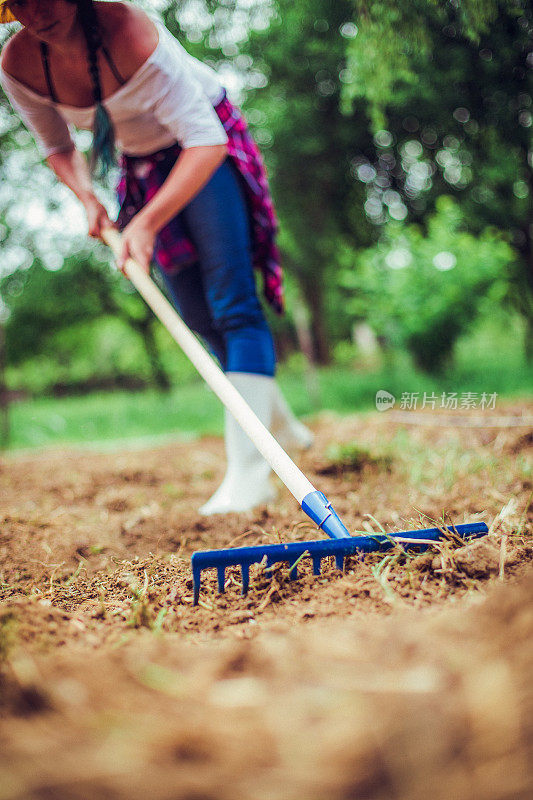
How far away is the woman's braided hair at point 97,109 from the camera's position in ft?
4.84

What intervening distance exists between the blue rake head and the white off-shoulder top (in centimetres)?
118

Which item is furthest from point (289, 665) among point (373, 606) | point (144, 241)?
point (144, 241)

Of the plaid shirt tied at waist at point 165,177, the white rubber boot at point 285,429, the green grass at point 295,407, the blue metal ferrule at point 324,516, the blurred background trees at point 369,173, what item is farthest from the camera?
the green grass at point 295,407

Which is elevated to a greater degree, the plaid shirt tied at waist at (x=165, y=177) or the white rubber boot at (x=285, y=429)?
the plaid shirt tied at waist at (x=165, y=177)

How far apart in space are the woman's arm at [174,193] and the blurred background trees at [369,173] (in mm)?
856

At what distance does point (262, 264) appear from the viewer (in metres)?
2.11

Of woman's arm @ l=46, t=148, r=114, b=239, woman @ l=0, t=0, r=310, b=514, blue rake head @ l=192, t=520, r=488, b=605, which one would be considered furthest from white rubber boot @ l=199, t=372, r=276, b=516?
woman's arm @ l=46, t=148, r=114, b=239

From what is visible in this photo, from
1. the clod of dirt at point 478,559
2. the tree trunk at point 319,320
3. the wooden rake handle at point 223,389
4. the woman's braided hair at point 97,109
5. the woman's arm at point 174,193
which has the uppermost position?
the woman's braided hair at point 97,109

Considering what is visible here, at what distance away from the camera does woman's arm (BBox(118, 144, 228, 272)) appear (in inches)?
60.6

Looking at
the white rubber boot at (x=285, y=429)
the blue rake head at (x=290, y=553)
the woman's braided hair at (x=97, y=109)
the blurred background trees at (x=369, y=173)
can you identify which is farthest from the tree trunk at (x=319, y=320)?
the blue rake head at (x=290, y=553)

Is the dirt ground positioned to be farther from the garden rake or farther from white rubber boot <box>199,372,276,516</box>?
white rubber boot <box>199,372,276,516</box>

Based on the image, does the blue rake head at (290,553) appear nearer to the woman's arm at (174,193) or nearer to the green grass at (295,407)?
the woman's arm at (174,193)

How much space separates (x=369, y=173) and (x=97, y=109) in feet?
22.0

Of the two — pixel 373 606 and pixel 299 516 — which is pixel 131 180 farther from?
pixel 373 606
